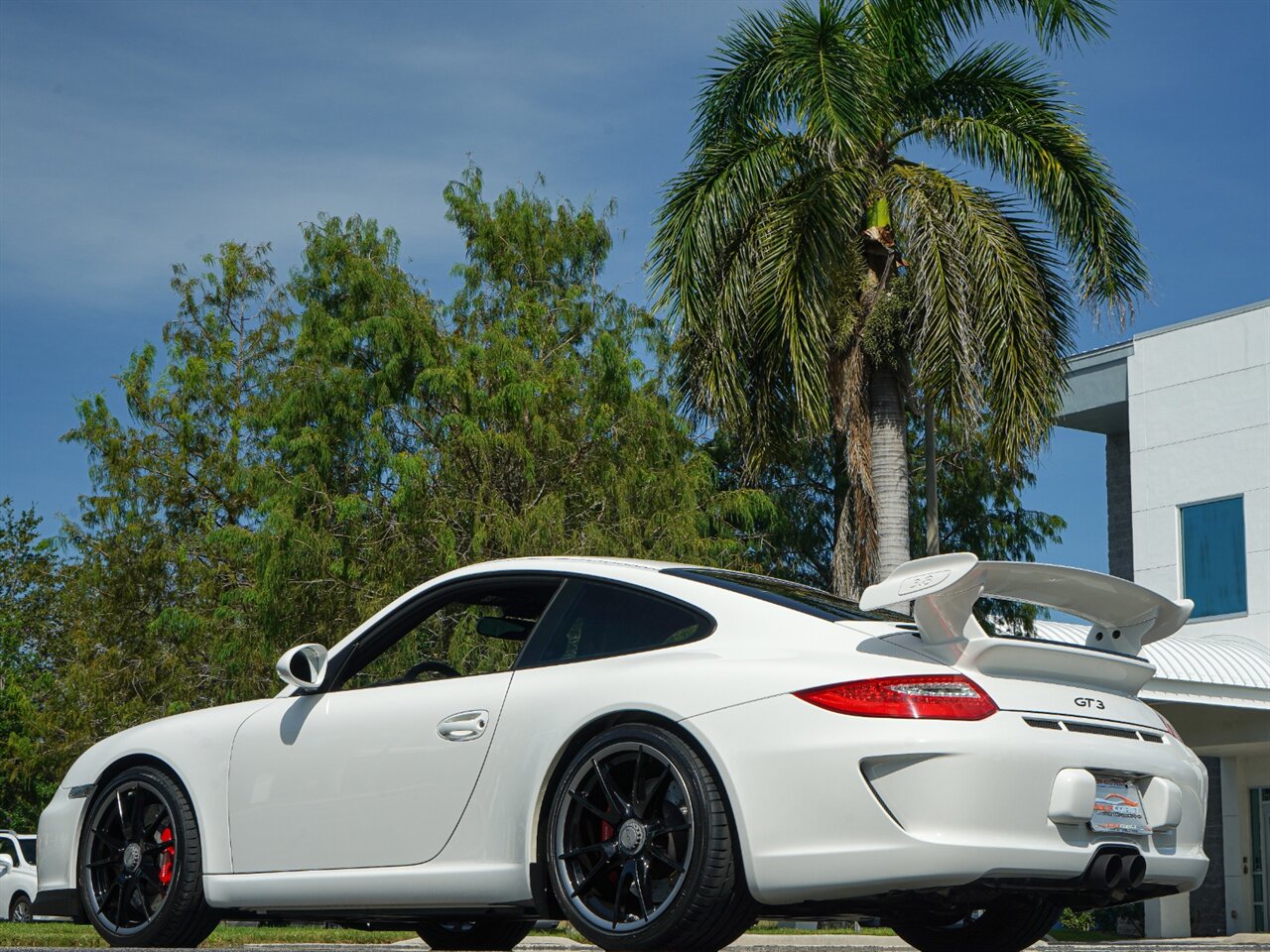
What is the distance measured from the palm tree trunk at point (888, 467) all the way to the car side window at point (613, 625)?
1285 centimetres

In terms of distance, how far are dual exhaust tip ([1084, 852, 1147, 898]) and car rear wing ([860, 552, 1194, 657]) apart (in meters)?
Answer: 0.75

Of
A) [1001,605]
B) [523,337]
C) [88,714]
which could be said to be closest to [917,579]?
[523,337]

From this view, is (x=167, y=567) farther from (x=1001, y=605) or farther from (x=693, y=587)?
(x=693, y=587)

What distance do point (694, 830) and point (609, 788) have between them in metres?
0.38

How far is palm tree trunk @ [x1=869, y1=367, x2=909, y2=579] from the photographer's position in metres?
18.8

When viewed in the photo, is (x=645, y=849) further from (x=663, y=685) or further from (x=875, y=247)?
(x=875, y=247)

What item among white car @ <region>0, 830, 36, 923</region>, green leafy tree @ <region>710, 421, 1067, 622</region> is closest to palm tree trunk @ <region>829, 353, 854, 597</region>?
green leafy tree @ <region>710, 421, 1067, 622</region>

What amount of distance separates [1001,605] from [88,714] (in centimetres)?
1666

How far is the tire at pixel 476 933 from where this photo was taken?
691 cm

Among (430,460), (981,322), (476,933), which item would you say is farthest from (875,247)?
(476,933)

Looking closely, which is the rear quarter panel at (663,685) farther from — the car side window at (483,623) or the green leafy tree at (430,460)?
the green leafy tree at (430,460)

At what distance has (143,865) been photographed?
256 inches

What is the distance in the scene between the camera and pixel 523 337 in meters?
24.3

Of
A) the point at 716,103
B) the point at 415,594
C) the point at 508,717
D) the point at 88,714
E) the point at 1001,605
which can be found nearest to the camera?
the point at 508,717
